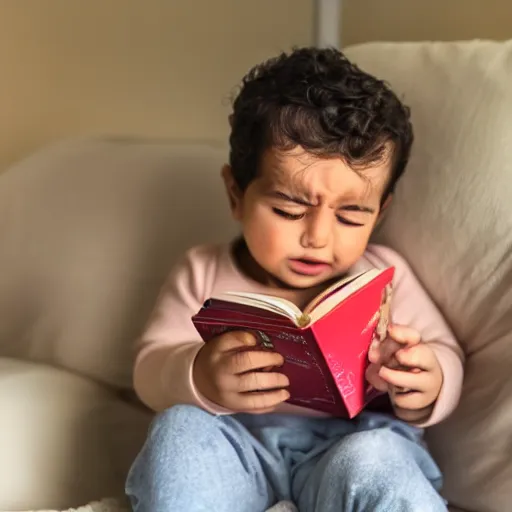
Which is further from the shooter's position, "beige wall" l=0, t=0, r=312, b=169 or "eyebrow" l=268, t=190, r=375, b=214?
"beige wall" l=0, t=0, r=312, b=169

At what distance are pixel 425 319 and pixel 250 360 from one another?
260mm

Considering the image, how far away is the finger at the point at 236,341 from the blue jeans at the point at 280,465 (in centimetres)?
9

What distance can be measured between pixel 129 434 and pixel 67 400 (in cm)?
10

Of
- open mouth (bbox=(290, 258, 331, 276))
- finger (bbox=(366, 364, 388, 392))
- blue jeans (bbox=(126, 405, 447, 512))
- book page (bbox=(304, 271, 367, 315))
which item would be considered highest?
book page (bbox=(304, 271, 367, 315))

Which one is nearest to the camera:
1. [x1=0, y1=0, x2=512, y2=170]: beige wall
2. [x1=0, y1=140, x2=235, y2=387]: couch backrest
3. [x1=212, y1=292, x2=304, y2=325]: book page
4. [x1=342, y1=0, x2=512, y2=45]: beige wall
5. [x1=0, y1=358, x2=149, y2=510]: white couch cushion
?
[x1=212, y1=292, x2=304, y2=325]: book page

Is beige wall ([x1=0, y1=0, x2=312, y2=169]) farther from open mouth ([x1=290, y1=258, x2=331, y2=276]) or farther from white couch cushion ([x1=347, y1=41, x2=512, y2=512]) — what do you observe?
open mouth ([x1=290, y1=258, x2=331, y2=276])

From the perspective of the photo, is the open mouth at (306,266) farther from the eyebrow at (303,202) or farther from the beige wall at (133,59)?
the beige wall at (133,59)

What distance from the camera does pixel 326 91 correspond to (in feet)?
3.11

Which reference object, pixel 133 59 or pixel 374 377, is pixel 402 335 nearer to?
pixel 374 377

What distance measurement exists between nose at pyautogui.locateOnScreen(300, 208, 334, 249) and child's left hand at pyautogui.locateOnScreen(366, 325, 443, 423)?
12 centimetres

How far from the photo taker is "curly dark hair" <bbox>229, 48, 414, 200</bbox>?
930 millimetres

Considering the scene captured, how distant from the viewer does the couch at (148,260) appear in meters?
0.99

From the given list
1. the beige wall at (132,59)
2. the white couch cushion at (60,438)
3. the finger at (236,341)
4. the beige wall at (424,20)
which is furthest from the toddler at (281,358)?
→ the beige wall at (132,59)

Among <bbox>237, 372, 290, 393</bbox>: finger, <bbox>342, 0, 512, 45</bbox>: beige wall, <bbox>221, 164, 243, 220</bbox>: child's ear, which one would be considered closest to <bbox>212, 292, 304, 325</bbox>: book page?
<bbox>237, 372, 290, 393</bbox>: finger
